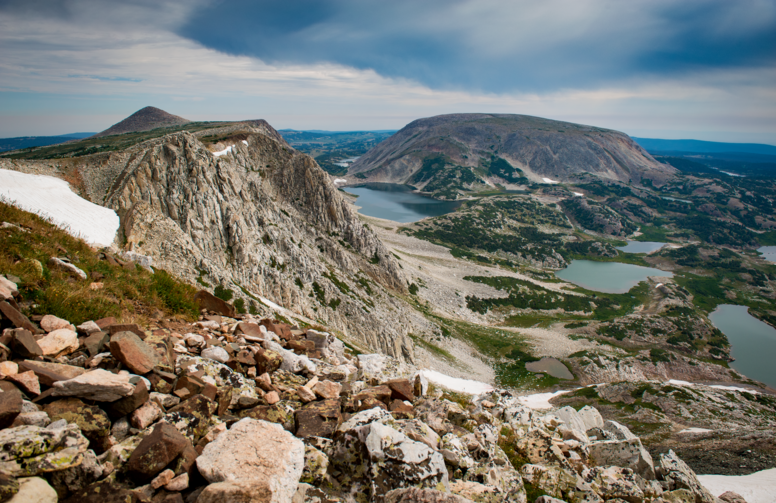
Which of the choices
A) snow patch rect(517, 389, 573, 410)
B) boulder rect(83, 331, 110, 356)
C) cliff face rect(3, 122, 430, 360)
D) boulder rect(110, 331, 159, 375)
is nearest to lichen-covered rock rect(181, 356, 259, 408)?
boulder rect(110, 331, 159, 375)

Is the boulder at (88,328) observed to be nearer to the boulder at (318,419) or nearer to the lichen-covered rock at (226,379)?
the lichen-covered rock at (226,379)

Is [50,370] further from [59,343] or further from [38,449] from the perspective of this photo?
[38,449]

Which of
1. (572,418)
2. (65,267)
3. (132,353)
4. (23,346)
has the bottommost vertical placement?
(572,418)

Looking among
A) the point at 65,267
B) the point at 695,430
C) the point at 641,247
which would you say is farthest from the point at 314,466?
the point at 641,247

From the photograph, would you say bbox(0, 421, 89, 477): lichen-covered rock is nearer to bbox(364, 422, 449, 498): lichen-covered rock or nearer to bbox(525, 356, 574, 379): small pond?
bbox(364, 422, 449, 498): lichen-covered rock

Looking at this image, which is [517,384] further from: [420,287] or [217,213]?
[217,213]

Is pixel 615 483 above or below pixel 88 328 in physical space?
below

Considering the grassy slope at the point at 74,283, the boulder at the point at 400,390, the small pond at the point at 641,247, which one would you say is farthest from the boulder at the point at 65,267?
the small pond at the point at 641,247
